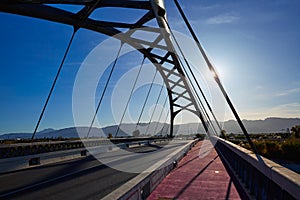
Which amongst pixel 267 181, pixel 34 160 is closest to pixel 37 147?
pixel 34 160

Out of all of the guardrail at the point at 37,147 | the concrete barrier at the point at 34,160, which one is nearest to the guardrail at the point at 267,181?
the concrete barrier at the point at 34,160

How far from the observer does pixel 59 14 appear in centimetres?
2002

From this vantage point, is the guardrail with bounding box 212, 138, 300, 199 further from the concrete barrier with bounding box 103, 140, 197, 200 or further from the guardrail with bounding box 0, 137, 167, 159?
the guardrail with bounding box 0, 137, 167, 159

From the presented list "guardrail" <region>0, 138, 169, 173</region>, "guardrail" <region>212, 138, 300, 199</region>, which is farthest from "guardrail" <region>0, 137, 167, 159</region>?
"guardrail" <region>212, 138, 300, 199</region>

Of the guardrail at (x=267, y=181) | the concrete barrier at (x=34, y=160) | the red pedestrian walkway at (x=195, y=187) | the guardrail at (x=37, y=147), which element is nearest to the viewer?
the guardrail at (x=267, y=181)

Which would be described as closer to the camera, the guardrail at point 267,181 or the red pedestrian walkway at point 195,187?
the guardrail at point 267,181

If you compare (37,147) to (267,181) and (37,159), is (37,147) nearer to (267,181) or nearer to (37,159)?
(37,159)

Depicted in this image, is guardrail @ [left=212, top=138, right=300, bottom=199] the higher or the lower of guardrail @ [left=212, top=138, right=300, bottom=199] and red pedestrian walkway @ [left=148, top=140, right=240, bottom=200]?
the higher

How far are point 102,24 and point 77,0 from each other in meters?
6.86

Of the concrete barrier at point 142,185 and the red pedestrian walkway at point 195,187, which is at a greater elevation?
the concrete barrier at point 142,185

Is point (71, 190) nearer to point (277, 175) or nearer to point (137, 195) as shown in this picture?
point (137, 195)

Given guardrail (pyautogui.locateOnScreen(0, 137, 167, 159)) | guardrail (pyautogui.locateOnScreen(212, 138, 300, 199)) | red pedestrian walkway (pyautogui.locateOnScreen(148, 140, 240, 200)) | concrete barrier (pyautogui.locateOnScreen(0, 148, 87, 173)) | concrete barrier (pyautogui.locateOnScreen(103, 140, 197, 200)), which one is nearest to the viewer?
guardrail (pyautogui.locateOnScreen(212, 138, 300, 199))

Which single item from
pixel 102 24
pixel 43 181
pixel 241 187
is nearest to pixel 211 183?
pixel 241 187

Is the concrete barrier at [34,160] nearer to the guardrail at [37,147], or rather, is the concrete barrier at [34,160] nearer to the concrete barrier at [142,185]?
the guardrail at [37,147]
